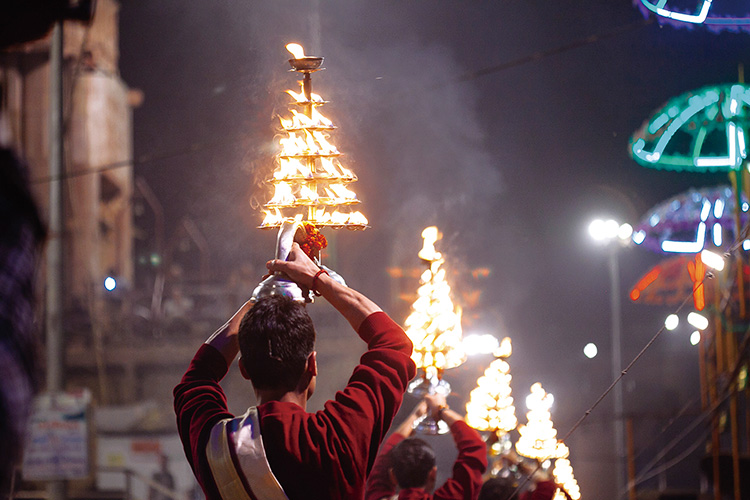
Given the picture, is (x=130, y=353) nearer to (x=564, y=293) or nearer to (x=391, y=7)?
→ (x=564, y=293)

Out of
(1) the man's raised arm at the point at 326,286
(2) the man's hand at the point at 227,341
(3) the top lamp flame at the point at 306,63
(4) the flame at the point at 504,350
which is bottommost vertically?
(2) the man's hand at the point at 227,341

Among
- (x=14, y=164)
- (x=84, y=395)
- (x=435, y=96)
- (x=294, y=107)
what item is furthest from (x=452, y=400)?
(x=14, y=164)

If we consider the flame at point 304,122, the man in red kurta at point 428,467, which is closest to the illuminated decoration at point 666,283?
the man in red kurta at point 428,467

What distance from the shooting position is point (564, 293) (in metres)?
16.8

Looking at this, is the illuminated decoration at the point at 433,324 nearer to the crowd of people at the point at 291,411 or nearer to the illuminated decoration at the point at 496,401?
the illuminated decoration at the point at 496,401

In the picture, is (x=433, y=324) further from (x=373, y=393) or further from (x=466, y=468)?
(x=373, y=393)

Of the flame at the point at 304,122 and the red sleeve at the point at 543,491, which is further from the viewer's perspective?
the red sleeve at the point at 543,491

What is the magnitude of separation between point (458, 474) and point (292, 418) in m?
1.68

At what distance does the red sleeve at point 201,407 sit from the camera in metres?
2.16

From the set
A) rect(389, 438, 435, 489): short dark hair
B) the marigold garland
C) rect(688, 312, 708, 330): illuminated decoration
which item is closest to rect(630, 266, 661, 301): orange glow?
rect(688, 312, 708, 330): illuminated decoration

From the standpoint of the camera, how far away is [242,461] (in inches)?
80.7

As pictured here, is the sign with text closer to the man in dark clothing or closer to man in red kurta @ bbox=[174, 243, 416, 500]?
man in red kurta @ bbox=[174, 243, 416, 500]

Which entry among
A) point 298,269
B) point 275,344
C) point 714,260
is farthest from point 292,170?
point 714,260

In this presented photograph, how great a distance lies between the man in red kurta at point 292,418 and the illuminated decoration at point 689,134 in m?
7.32
